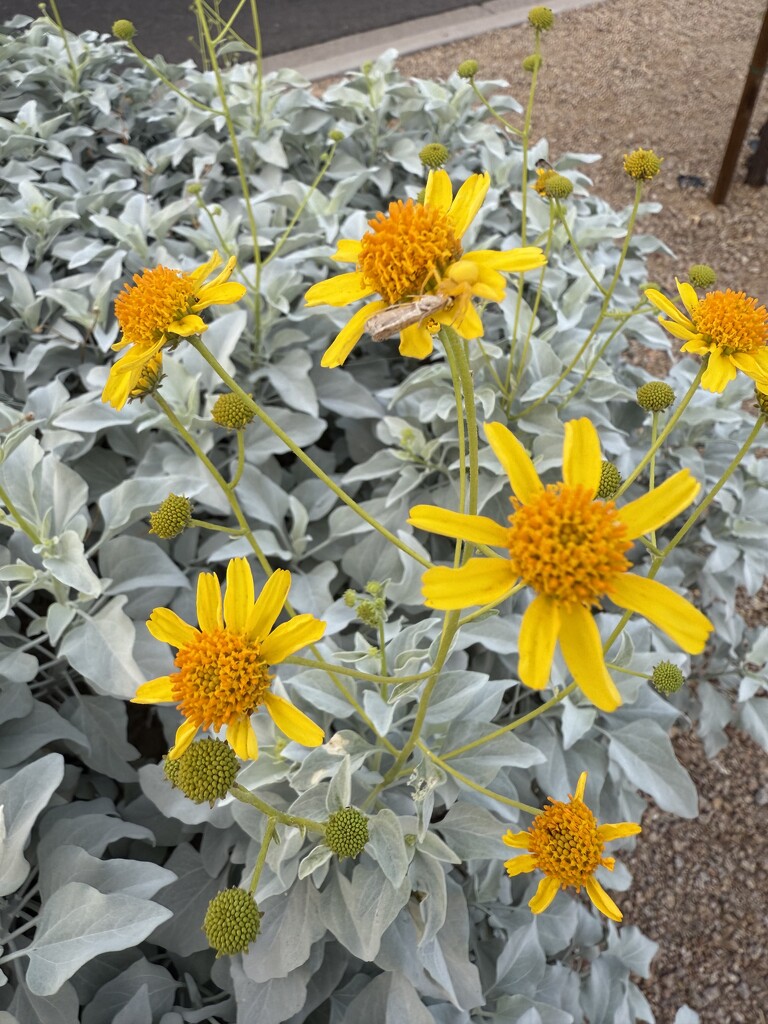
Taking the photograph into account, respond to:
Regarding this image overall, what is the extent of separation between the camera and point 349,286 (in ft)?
3.23

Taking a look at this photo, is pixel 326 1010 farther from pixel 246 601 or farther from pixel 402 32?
pixel 402 32

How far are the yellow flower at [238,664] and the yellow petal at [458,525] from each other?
0.22m

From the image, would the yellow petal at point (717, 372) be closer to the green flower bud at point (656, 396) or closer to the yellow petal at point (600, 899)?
the green flower bud at point (656, 396)

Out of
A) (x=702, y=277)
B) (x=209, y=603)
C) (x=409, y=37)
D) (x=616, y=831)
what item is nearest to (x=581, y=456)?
(x=209, y=603)

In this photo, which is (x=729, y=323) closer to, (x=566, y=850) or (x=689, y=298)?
(x=689, y=298)

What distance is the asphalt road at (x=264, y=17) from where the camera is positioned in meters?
6.70

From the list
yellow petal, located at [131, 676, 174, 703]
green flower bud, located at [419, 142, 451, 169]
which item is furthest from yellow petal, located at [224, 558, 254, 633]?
green flower bud, located at [419, 142, 451, 169]

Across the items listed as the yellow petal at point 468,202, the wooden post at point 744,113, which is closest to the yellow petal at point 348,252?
the yellow petal at point 468,202

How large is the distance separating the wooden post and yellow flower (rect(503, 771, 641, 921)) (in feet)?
15.1

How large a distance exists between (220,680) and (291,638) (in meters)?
0.10

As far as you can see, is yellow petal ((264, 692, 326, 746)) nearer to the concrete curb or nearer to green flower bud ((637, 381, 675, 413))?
green flower bud ((637, 381, 675, 413))

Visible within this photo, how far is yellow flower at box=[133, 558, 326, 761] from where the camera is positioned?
971 mm

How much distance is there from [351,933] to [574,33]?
7.74 meters

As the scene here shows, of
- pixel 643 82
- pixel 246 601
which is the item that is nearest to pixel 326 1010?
pixel 246 601
